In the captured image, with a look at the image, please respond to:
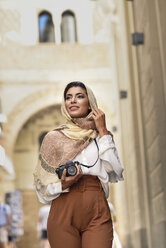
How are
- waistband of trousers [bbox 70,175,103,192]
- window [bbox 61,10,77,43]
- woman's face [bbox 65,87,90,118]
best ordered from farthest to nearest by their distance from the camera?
window [bbox 61,10,77,43] < woman's face [bbox 65,87,90,118] < waistband of trousers [bbox 70,175,103,192]

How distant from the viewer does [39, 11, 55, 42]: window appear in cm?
1939

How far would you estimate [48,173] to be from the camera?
2969mm

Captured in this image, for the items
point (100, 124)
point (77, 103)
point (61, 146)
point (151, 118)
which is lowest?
point (61, 146)

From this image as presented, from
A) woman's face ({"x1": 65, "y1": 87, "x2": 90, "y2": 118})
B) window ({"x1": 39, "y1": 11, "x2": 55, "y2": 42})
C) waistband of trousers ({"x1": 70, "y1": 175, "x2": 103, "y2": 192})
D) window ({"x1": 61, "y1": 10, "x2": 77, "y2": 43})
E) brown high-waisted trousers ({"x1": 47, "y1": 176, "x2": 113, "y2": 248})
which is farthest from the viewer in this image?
window ({"x1": 39, "y1": 11, "x2": 55, "y2": 42})

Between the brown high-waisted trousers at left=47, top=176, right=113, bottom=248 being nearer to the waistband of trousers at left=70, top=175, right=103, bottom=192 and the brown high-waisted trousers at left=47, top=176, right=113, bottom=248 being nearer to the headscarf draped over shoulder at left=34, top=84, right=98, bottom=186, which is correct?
the waistband of trousers at left=70, top=175, right=103, bottom=192

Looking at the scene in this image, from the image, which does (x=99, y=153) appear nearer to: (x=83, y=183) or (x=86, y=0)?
(x=83, y=183)

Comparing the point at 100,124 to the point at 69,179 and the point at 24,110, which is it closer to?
the point at 69,179

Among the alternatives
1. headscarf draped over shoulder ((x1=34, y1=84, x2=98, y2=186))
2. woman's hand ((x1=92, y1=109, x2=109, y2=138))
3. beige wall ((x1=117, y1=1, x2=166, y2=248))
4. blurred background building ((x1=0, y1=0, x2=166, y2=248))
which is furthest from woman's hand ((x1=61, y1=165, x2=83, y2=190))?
blurred background building ((x1=0, y1=0, x2=166, y2=248))

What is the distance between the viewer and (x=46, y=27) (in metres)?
19.4

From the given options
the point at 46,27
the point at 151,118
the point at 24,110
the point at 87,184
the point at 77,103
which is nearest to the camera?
the point at 87,184

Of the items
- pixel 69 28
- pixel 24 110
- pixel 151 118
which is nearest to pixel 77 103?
pixel 151 118

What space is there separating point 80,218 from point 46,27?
1724 cm

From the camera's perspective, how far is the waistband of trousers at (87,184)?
290cm

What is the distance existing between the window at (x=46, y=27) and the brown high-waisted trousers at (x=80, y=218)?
17.0m
